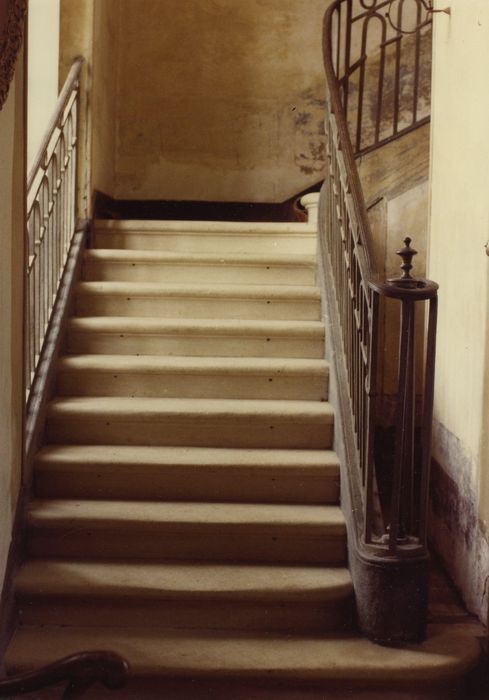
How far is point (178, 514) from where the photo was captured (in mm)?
3248

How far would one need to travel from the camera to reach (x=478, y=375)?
10.2 feet

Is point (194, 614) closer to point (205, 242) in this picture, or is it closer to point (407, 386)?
point (407, 386)

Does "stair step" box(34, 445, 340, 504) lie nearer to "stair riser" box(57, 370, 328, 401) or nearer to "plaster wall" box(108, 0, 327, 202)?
"stair riser" box(57, 370, 328, 401)

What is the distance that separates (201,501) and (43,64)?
2941mm

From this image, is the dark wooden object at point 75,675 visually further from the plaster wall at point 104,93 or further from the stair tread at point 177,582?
the plaster wall at point 104,93

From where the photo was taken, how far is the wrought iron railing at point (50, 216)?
367 centimetres

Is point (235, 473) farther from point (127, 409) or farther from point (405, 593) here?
point (405, 593)

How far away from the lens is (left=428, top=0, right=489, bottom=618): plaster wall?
3.10 m

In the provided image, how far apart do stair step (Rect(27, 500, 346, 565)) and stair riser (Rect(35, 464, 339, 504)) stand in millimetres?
191

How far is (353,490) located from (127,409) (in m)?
1.10

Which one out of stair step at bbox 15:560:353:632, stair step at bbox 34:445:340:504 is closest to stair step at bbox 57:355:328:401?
stair step at bbox 34:445:340:504

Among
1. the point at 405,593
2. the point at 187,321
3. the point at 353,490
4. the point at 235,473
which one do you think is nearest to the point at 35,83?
the point at 187,321

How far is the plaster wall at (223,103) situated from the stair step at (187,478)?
3.30 meters

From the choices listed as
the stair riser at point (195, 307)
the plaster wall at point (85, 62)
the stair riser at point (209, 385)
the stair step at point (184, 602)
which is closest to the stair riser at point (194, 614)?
the stair step at point (184, 602)
